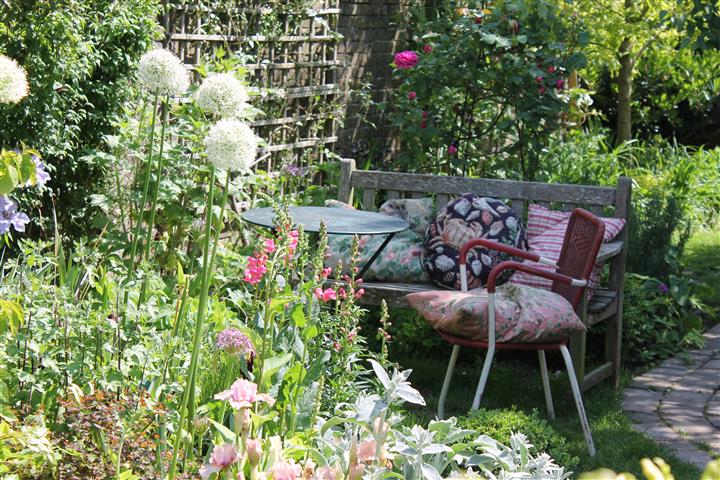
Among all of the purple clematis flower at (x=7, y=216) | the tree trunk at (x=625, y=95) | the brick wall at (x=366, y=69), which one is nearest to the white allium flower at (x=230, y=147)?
the purple clematis flower at (x=7, y=216)

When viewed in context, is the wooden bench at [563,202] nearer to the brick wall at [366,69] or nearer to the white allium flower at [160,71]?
the white allium flower at [160,71]

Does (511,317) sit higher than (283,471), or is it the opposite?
(283,471)

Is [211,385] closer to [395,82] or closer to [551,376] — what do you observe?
[551,376]

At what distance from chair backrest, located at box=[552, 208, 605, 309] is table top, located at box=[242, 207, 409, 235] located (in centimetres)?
71

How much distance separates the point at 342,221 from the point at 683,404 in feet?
5.89

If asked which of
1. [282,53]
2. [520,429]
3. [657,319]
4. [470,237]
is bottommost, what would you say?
[657,319]

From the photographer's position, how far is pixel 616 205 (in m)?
4.89

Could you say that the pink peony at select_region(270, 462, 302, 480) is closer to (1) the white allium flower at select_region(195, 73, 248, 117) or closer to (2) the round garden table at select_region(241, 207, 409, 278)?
(1) the white allium flower at select_region(195, 73, 248, 117)

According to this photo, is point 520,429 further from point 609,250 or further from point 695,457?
point 609,250

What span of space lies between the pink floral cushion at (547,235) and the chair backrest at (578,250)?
161 millimetres

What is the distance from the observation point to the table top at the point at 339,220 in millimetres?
4320

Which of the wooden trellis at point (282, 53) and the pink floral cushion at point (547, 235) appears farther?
the wooden trellis at point (282, 53)

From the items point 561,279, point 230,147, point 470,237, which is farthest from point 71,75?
point 230,147

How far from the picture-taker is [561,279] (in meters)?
4.11
